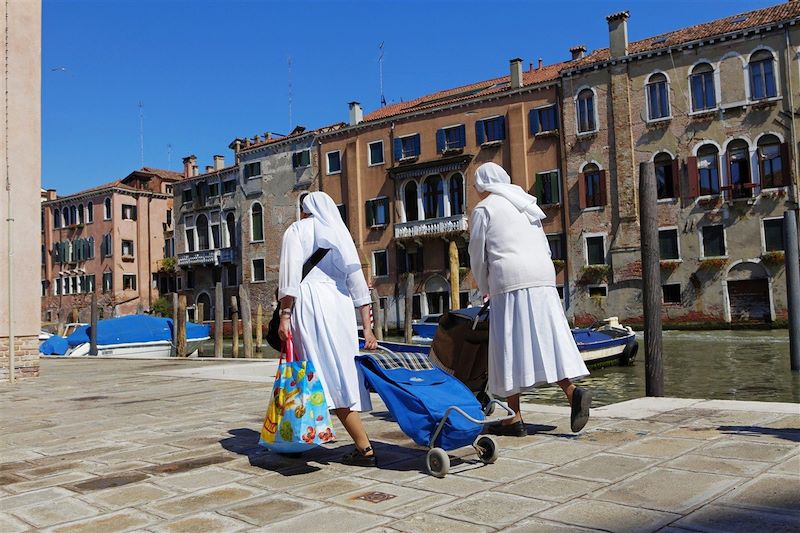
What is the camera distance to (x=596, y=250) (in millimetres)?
30719

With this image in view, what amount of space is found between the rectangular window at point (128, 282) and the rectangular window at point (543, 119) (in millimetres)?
30343

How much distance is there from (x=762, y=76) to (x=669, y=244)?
7236 millimetres

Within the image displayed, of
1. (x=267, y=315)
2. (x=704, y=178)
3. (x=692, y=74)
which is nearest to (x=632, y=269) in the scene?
(x=704, y=178)

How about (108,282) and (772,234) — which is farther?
(108,282)

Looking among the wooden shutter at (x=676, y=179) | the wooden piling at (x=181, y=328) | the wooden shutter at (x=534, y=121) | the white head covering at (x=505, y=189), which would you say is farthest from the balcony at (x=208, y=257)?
the white head covering at (x=505, y=189)

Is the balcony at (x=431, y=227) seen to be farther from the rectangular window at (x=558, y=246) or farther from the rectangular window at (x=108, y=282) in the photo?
the rectangular window at (x=108, y=282)

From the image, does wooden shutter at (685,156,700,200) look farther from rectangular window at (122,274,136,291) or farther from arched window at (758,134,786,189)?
rectangular window at (122,274,136,291)

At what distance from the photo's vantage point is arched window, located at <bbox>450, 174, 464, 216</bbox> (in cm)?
3441

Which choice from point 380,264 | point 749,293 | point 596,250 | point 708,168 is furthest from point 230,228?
point 749,293

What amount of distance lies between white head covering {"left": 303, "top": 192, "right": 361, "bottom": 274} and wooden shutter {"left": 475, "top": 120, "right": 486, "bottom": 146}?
97.8 feet

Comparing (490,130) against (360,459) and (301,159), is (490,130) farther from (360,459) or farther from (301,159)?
(360,459)

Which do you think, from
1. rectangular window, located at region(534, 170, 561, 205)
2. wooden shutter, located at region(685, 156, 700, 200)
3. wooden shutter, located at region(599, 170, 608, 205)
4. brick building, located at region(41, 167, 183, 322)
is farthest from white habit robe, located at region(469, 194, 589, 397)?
brick building, located at region(41, 167, 183, 322)

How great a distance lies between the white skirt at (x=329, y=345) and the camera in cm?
415

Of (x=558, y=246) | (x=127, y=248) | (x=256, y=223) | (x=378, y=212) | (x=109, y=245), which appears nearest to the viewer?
(x=558, y=246)
